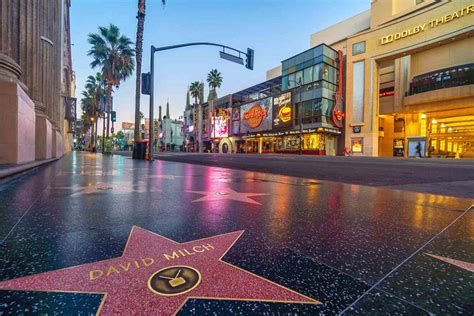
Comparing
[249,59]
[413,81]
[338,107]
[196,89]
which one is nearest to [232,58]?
[249,59]

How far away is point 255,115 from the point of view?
4503cm

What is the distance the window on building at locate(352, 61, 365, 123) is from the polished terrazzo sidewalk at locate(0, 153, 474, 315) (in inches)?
1384

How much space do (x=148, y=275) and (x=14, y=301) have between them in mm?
529

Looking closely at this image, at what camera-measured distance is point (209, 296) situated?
3.40 ft

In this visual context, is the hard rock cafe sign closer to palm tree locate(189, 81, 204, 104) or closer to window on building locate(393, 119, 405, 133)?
window on building locate(393, 119, 405, 133)

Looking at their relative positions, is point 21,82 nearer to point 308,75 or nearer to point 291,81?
point 308,75

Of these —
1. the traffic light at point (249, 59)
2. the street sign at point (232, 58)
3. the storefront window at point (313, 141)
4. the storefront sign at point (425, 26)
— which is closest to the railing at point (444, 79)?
the storefront sign at point (425, 26)

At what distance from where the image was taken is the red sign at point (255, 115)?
1711 inches

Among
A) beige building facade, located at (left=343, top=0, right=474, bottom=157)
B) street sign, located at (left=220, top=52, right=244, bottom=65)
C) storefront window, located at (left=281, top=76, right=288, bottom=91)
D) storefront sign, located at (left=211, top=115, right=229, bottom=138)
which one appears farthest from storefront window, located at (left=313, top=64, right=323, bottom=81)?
street sign, located at (left=220, top=52, right=244, bottom=65)

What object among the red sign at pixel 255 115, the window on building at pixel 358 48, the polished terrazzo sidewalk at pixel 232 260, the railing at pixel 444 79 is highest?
the window on building at pixel 358 48

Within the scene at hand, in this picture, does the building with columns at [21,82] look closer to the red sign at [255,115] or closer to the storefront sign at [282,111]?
the storefront sign at [282,111]

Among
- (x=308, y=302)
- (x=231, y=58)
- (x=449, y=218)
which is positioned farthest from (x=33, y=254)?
(x=231, y=58)

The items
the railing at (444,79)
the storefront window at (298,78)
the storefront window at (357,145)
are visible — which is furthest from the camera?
the storefront window at (298,78)

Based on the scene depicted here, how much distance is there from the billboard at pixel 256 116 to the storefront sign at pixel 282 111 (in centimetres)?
127
